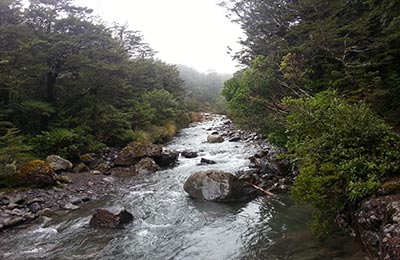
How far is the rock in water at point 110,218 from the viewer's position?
935 cm

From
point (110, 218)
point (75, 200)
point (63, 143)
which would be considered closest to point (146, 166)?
point (63, 143)

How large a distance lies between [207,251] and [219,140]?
57.1ft

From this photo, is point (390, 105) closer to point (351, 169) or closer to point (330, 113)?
point (330, 113)

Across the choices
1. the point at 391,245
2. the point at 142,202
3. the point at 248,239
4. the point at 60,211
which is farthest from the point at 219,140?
the point at 391,245

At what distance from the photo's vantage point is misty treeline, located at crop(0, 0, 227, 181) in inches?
665

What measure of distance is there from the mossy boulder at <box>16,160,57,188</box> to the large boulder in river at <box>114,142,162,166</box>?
4.72m

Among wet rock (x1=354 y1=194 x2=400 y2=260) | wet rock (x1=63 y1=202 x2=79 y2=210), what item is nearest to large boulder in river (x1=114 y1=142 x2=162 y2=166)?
wet rock (x1=63 y1=202 x2=79 y2=210)

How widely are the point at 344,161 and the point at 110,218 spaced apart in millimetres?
6544

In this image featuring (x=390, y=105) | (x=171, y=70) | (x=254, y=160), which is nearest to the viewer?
(x=390, y=105)

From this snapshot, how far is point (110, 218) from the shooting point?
371 inches

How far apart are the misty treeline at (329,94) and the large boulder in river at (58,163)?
28.5 ft

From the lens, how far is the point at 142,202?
1180 centimetres

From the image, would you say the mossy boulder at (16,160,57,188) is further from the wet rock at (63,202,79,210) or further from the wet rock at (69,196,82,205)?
the wet rock at (63,202,79,210)

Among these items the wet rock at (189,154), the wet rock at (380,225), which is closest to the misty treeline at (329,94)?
the wet rock at (380,225)
